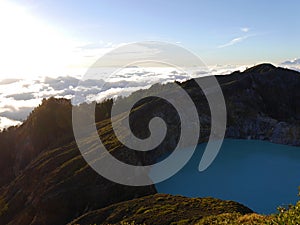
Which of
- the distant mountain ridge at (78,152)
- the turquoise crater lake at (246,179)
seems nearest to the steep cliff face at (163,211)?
the turquoise crater lake at (246,179)

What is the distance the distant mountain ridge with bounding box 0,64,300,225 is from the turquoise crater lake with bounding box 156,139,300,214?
13.9 metres

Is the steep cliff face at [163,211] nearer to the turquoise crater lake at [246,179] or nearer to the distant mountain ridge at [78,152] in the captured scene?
the turquoise crater lake at [246,179]

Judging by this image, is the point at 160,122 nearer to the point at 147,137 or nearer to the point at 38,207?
the point at 147,137

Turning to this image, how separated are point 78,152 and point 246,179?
73142mm

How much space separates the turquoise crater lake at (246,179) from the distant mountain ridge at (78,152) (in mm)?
13878

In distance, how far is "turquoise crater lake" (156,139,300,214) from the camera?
8219 cm

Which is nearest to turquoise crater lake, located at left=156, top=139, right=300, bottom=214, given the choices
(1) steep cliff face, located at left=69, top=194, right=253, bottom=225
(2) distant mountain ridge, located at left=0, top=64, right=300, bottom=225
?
(1) steep cliff face, located at left=69, top=194, right=253, bottom=225

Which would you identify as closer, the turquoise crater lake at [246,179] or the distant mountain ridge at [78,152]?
the turquoise crater lake at [246,179]

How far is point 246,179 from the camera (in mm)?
94500

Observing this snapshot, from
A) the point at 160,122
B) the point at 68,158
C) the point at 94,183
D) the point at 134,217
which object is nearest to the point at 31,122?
the point at 68,158

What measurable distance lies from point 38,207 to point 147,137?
50.1 metres

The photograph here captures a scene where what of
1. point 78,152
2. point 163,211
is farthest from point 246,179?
point 78,152

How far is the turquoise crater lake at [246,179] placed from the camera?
8219 centimetres

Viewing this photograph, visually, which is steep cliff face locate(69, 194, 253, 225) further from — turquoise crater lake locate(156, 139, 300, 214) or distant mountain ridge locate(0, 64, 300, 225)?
distant mountain ridge locate(0, 64, 300, 225)
